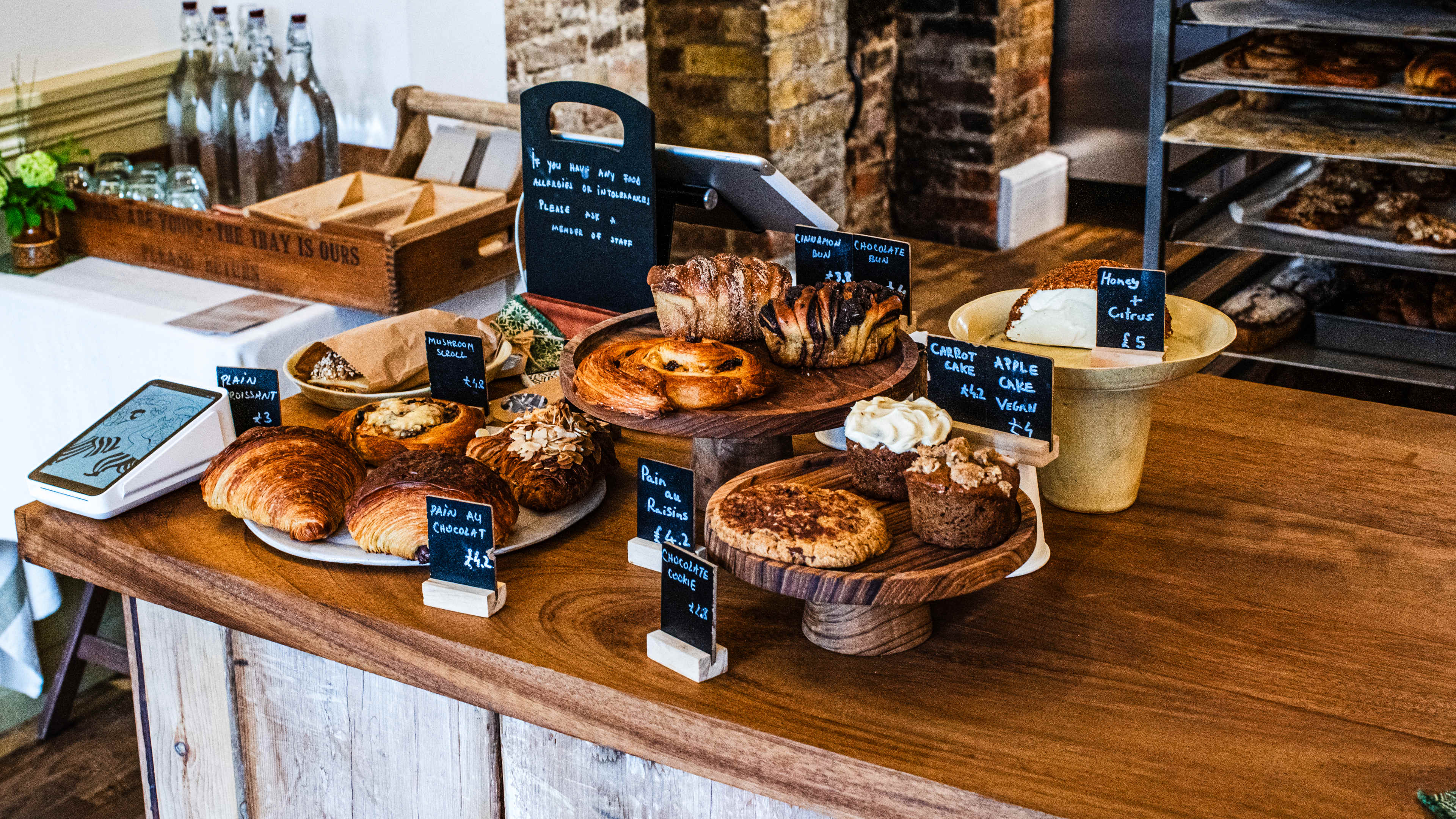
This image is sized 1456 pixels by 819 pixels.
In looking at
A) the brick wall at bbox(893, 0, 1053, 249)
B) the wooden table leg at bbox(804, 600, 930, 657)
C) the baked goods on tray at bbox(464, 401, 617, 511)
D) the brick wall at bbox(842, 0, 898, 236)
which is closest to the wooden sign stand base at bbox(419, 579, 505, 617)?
the baked goods on tray at bbox(464, 401, 617, 511)

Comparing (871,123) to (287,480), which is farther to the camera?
(871,123)

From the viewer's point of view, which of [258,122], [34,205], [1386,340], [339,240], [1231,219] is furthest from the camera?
[1231,219]

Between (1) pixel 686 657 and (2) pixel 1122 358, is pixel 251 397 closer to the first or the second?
(1) pixel 686 657

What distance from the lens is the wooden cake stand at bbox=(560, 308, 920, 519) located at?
1066 mm

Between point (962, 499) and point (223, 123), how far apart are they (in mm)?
2070

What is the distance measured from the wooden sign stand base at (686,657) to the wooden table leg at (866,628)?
8 cm

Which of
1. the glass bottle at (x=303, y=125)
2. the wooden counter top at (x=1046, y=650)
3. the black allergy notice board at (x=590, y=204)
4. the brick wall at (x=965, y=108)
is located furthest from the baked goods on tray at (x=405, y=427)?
the brick wall at (x=965, y=108)

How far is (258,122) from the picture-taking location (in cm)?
251

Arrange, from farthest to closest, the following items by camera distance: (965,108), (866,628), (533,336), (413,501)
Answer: (965,108), (533,336), (413,501), (866,628)

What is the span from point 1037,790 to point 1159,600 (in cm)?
31

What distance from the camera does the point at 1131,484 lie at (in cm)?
125

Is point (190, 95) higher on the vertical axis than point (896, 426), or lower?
higher

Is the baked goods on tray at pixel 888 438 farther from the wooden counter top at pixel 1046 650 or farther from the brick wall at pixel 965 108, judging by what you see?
the brick wall at pixel 965 108

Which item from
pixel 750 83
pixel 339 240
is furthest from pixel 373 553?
pixel 750 83
